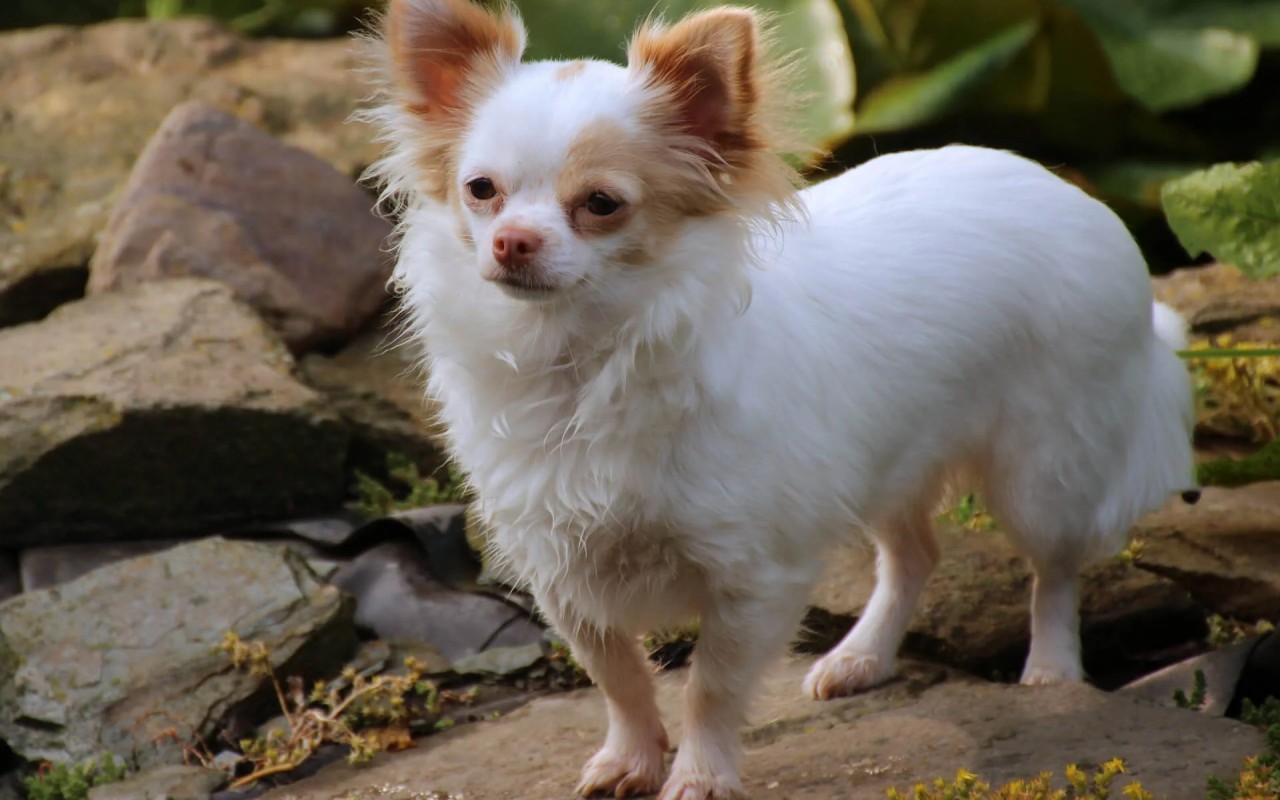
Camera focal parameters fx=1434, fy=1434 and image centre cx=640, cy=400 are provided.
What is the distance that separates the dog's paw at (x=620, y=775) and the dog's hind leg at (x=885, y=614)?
678mm

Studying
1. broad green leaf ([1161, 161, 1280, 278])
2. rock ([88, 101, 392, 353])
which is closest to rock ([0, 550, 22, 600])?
rock ([88, 101, 392, 353])

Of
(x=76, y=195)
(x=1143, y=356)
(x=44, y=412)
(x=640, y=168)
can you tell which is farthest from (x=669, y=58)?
(x=76, y=195)

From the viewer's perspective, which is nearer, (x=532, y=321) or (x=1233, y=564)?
(x=532, y=321)

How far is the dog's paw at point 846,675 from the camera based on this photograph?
12.4 ft

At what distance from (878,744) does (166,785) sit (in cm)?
176

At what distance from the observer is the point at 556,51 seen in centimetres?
614

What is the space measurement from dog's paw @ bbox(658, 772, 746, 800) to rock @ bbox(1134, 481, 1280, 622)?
152 centimetres

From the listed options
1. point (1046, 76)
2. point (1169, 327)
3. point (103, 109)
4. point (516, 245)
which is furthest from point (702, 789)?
point (103, 109)

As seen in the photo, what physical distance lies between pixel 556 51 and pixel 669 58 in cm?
339

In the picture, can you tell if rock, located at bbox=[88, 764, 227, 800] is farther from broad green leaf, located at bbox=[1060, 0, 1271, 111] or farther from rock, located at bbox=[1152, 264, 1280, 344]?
broad green leaf, located at bbox=[1060, 0, 1271, 111]

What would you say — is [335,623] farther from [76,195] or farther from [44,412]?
[76,195]

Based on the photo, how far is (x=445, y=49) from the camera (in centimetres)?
305

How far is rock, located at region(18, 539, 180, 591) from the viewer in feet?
14.3

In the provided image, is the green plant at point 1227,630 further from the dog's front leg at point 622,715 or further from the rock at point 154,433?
the rock at point 154,433
